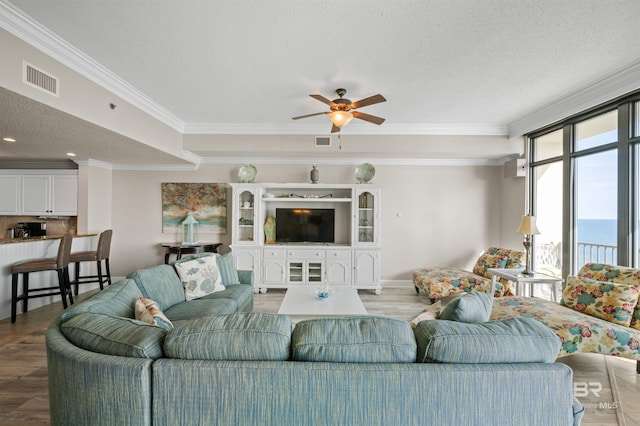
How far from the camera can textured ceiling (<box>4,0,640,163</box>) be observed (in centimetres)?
194

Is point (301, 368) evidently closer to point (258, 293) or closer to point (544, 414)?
point (544, 414)

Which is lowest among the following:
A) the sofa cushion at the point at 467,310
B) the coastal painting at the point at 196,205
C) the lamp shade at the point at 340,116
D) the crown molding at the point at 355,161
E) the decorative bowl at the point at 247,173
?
the sofa cushion at the point at 467,310

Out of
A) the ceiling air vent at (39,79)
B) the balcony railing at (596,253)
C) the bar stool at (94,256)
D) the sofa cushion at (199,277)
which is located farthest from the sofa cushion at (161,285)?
the balcony railing at (596,253)

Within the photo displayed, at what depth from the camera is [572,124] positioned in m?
3.64

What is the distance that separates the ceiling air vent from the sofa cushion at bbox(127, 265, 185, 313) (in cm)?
164

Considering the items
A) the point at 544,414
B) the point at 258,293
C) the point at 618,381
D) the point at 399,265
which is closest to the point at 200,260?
the point at 258,293

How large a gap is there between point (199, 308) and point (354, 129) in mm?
3171

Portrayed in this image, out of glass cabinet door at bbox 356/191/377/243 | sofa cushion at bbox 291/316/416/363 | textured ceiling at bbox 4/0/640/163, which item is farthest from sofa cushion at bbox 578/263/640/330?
glass cabinet door at bbox 356/191/377/243

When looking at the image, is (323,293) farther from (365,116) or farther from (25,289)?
(25,289)

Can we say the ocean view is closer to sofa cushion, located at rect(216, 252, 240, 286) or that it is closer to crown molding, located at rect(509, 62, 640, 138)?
crown molding, located at rect(509, 62, 640, 138)

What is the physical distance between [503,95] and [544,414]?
10.7 feet

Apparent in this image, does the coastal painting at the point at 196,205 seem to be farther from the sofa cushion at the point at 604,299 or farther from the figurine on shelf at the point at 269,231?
the sofa cushion at the point at 604,299

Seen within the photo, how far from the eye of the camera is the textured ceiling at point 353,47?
1941mm

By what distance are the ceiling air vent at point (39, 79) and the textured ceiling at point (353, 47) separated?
331 mm
